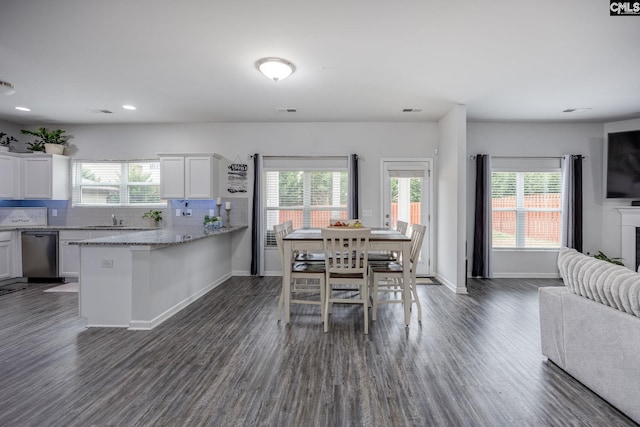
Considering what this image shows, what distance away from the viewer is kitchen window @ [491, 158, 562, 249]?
17.8ft

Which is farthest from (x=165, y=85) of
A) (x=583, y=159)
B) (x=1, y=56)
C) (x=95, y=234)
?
(x=583, y=159)

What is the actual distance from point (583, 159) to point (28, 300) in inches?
351

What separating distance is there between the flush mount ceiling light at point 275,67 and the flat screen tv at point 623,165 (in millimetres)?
5665

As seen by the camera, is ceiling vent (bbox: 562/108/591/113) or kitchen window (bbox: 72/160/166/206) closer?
ceiling vent (bbox: 562/108/591/113)

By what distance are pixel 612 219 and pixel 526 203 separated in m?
1.40

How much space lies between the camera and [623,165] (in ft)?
16.6

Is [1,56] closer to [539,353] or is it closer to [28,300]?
[28,300]

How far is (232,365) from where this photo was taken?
7.86 feet

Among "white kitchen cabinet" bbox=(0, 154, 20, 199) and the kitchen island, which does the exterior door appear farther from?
"white kitchen cabinet" bbox=(0, 154, 20, 199)

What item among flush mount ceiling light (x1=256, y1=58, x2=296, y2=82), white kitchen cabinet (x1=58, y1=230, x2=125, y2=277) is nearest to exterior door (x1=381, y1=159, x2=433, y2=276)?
flush mount ceiling light (x1=256, y1=58, x2=296, y2=82)

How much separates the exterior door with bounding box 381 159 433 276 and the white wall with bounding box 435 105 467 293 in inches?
7.5

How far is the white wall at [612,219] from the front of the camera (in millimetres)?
5211

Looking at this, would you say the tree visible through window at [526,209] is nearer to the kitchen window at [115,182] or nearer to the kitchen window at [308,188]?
the kitchen window at [308,188]

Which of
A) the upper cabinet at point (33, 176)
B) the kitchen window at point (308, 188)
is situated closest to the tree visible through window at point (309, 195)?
the kitchen window at point (308, 188)
